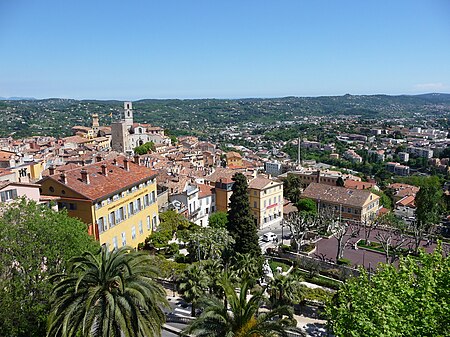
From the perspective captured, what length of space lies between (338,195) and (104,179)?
45.9 metres

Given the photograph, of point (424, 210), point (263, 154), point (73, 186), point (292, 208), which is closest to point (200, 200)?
point (292, 208)

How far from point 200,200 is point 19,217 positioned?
36.6m

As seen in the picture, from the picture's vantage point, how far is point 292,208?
228 ft

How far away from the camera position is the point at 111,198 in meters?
35.6

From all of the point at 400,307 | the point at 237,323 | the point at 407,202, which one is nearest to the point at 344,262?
the point at 237,323

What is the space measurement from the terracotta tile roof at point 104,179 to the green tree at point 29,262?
36.9 ft

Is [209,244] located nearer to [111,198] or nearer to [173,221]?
[173,221]

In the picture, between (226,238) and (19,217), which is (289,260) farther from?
(19,217)

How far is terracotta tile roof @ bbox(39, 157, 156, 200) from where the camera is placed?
1337 inches

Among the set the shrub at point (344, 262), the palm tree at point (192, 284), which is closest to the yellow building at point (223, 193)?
the shrub at point (344, 262)

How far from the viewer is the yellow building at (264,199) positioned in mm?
60344

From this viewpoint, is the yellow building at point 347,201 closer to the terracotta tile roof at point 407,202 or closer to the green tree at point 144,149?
the terracotta tile roof at point 407,202

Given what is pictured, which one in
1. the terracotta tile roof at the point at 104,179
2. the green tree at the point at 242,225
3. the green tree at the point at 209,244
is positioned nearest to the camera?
the terracotta tile roof at the point at 104,179

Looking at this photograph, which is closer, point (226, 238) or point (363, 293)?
point (363, 293)
